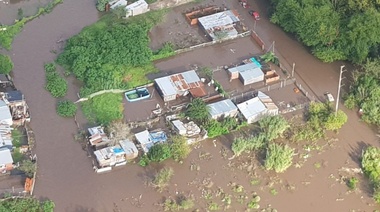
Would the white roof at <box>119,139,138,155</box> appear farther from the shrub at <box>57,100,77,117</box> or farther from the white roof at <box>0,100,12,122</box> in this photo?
the white roof at <box>0,100,12,122</box>

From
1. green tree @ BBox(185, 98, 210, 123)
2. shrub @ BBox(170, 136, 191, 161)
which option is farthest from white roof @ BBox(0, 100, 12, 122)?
green tree @ BBox(185, 98, 210, 123)

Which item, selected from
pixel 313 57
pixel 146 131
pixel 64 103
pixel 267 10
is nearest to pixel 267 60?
pixel 313 57

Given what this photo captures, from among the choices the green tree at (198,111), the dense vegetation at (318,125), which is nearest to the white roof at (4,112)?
the green tree at (198,111)

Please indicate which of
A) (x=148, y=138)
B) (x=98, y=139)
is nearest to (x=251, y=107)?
(x=148, y=138)

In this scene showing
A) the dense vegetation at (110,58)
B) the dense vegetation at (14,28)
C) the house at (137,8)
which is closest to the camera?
the dense vegetation at (110,58)

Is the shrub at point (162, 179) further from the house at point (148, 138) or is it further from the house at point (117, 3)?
the house at point (117, 3)

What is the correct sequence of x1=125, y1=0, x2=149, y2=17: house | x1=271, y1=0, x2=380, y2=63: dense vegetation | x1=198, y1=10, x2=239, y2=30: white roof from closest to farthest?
x1=271, y1=0, x2=380, y2=63: dense vegetation
x1=198, y1=10, x2=239, y2=30: white roof
x1=125, y1=0, x2=149, y2=17: house

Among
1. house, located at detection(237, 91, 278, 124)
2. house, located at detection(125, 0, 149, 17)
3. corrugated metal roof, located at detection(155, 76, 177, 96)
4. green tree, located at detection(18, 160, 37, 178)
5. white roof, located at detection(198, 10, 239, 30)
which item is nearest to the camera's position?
green tree, located at detection(18, 160, 37, 178)
